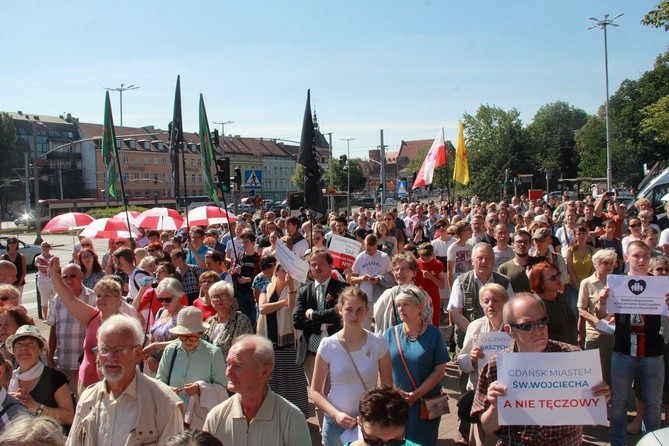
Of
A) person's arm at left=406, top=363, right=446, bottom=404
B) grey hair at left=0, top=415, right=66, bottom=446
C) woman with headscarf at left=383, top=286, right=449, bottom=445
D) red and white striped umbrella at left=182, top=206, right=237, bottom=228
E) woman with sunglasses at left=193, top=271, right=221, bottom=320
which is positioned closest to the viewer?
grey hair at left=0, top=415, right=66, bottom=446

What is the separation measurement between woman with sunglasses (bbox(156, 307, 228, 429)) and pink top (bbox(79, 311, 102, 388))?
2.47 ft

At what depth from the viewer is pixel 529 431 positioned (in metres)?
3.28

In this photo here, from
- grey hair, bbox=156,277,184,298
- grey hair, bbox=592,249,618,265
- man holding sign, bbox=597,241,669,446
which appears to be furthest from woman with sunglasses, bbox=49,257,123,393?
grey hair, bbox=592,249,618,265

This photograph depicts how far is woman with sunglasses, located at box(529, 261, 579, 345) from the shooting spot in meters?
5.51

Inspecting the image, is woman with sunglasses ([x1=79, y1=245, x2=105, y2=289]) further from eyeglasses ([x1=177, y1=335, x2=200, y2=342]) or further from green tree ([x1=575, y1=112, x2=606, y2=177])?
green tree ([x1=575, y1=112, x2=606, y2=177])

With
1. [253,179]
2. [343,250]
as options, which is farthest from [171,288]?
[253,179]

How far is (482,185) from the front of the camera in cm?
7138

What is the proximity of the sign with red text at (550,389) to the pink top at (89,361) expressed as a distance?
3.40 meters

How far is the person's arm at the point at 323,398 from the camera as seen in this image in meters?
4.16

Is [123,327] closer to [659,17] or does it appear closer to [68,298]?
[68,298]

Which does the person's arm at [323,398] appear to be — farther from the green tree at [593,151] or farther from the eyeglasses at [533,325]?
the green tree at [593,151]

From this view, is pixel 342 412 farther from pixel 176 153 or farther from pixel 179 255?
pixel 176 153

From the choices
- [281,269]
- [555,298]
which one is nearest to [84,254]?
[281,269]

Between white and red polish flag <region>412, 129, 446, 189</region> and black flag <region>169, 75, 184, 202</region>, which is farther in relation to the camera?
white and red polish flag <region>412, 129, 446, 189</region>
